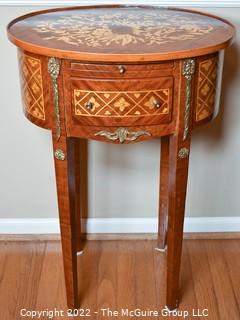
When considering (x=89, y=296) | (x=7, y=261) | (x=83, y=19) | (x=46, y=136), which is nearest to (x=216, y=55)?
(x=83, y=19)

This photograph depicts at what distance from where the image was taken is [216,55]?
1162 millimetres

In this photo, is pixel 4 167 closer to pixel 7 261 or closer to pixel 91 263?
pixel 7 261

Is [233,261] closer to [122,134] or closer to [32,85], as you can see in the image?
[122,134]

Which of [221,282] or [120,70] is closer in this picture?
[120,70]

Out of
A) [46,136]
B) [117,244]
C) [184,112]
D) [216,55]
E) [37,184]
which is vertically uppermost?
[216,55]

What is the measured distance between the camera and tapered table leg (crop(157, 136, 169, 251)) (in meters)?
1.60

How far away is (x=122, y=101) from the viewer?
1.10 m

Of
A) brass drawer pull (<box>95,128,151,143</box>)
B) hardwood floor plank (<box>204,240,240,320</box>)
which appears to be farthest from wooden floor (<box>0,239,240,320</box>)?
brass drawer pull (<box>95,128,151,143</box>)

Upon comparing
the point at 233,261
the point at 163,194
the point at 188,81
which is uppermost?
the point at 188,81

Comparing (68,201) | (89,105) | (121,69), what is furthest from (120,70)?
(68,201)

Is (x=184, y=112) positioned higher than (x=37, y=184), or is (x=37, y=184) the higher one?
(x=184, y=112)

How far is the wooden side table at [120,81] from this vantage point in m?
1.08

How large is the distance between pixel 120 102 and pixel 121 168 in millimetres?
621

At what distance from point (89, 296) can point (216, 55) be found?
82 cm
